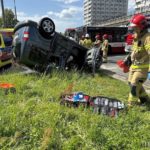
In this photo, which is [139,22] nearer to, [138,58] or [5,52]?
[138,58]

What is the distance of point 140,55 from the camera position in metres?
7.34

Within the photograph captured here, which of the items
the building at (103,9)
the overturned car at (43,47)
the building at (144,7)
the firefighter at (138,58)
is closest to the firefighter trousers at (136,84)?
the firefighter at (138,58)

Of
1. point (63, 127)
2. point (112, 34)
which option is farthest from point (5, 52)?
point (112, 34)

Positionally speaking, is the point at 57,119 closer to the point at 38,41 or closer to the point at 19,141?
the point at 19,141

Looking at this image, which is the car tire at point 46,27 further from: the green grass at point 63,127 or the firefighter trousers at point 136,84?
the firefighter trousers at point 136,84

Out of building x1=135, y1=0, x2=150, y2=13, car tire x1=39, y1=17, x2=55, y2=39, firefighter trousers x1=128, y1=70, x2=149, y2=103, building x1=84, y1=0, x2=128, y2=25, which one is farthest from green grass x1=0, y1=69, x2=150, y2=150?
building x1=84, y1=0, x2=128, y2=25

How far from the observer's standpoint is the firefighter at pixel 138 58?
7074 mm

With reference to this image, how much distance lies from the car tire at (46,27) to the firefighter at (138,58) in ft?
17.2

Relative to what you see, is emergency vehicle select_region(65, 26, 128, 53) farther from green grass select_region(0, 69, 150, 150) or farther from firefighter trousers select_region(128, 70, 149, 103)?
green grass select_region(0, 69, 150, 150)

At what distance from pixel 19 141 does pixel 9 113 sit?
105 cm

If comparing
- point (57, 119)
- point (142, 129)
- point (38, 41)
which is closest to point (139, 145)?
point (142, 129)

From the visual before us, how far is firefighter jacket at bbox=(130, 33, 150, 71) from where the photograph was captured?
23.4 ft

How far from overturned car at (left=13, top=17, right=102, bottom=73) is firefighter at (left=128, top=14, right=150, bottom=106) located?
518 centimetres

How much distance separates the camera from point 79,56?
13844mm
